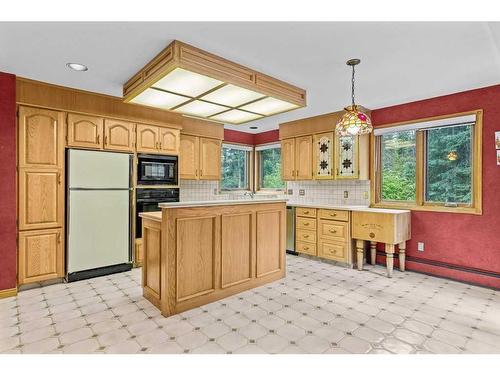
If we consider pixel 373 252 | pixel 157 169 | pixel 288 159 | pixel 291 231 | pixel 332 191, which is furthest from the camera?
→ pixel 288 159

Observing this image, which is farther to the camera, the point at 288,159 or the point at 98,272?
the point at 288,159

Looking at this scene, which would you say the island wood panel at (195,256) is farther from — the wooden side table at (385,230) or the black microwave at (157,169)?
the wooden side table at (385,230)

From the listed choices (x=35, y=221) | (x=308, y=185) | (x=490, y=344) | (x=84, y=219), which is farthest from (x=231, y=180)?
(x=490, y=344)

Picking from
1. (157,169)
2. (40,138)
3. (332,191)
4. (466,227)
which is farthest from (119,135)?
(466,227)

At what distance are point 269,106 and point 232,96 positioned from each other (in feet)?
1.94

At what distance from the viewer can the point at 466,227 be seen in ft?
11.8

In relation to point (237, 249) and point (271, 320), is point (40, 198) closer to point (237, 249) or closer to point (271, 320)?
point (237, 249)

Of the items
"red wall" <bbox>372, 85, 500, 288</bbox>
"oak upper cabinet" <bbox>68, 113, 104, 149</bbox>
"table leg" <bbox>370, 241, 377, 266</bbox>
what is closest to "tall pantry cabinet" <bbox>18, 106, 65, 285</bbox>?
"oak upper cabinet" <bbox>68, 113, 104, 149</bbox>

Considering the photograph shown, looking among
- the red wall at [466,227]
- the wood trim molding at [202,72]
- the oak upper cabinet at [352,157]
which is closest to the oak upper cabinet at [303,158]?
the oak upper cabinet at [352,157]

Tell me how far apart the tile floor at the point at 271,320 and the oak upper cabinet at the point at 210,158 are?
231 centimetres

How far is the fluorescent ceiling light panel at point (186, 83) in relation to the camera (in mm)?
2547

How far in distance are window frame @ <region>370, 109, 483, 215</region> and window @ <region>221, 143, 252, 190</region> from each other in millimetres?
2961

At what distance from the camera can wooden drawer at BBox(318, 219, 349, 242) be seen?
422 cm

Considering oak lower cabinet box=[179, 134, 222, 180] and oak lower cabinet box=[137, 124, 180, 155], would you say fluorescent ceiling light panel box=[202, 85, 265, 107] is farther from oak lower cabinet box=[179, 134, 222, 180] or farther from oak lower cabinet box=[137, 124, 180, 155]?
oak lower cabinet box=[179, 134, 222, 180]
